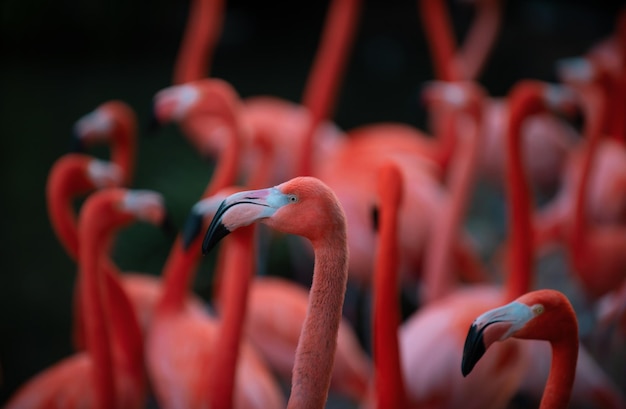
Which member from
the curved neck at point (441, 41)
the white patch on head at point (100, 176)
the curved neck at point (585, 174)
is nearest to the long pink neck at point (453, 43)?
the curved neck at point (441, 41)

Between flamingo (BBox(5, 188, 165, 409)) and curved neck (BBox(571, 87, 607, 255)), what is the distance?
166 centimetres

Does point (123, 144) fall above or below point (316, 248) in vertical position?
below

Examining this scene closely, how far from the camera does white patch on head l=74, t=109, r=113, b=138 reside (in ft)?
9.78

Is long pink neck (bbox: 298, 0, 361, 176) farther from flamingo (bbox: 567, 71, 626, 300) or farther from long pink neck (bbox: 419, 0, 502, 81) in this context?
flamingo (bbox: 567, 71, 626, 300)

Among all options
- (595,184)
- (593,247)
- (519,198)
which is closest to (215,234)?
(519,198)

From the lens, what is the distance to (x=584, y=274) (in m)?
3.24

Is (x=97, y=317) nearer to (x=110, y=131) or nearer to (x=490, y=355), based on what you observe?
(x=110, y=131)

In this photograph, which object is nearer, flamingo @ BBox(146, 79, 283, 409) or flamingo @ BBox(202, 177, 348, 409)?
flamingo @ BBox(202, 177, 348, 409)

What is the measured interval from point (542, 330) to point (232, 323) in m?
0.83

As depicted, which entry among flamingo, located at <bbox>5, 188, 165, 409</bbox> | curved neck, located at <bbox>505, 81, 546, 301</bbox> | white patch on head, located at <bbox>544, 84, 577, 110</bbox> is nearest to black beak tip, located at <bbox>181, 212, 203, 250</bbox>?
flamingo, located at <bbox>5, 188, 165, 409</bbox>

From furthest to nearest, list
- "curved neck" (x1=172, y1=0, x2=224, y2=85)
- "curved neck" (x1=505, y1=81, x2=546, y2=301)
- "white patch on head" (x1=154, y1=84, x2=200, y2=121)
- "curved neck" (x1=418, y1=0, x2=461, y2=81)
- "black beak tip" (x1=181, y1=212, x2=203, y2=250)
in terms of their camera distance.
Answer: "curved neck" (x1=172, y1=0, x2=224, y2=85)
"curved neck" (x1=418, y1=0, x2=461, y2=81)
"white patch on head" (x1=154, y1=84, x2=200, y2=121)
"curved neck" (x1=505, y1=81, x2=546, y2=301)
"black beak tip" (x1=181, y1=212, x2=203, y2=250)

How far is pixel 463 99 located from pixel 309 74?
388 centimetres

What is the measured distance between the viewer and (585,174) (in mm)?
3102

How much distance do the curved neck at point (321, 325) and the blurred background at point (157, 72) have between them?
8.07ft
